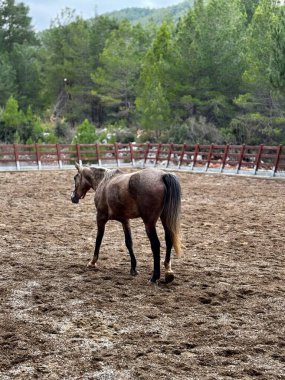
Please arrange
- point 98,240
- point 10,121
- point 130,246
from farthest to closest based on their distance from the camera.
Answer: point 10,121 < point 98,240 < point 130,246

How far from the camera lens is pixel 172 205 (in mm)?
5398

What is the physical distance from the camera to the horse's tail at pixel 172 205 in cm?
539

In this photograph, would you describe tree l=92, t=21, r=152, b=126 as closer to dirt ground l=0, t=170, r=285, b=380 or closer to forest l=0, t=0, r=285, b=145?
forest l=0, t=0, r=285, b=145

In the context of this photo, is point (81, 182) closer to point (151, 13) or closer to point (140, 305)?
point (140, 305)

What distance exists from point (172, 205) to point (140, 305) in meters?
1.15

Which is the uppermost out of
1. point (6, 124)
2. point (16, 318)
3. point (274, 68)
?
point (274, 68)

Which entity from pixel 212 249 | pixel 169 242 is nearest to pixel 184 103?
pixel 212 249

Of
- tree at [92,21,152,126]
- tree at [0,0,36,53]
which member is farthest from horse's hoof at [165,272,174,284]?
tree at [0,0,36,53]

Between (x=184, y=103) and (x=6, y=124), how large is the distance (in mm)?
11306

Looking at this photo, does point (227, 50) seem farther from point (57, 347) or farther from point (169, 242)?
point (57, 347)

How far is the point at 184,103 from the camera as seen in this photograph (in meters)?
26.8

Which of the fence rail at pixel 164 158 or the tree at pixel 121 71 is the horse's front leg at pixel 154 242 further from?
the tree at pixel 121 71

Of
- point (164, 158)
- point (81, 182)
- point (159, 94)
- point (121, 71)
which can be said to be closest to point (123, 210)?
point (81, 182)

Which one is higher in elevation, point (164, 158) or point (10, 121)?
point (10, 121)
